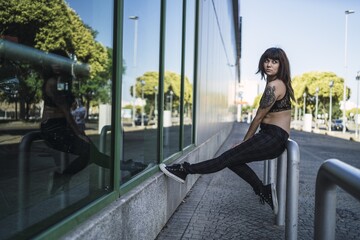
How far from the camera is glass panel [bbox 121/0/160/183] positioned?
3.87m

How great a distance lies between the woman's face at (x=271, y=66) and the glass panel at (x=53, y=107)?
1874mm

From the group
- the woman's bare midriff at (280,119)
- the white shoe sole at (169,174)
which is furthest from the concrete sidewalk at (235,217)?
the woman's bare midriff at (280,119)

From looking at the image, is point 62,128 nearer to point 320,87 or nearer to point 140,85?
point 140,85

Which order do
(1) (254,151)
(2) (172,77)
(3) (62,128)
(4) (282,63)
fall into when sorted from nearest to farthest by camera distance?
(3) (62,128) < (1) (254,151) < (4) (282,63) < (2) (172,77)

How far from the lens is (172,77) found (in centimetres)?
597

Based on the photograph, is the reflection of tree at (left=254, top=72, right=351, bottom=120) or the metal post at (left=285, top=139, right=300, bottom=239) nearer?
the metal post at (left=285, top=139, right=300, bottom=239)

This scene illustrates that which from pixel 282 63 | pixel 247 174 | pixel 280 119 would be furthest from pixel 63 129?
pixel 282 63

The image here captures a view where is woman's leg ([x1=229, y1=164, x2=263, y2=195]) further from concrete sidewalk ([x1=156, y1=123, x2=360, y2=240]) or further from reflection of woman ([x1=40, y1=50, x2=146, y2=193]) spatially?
reflection of woman ([x1=40, y1=50, x2=146, y2=193])

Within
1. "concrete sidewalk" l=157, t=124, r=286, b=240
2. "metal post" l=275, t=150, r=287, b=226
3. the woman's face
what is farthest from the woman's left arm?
"concrete sidewalk" l=157, t=124, r=286, b=240

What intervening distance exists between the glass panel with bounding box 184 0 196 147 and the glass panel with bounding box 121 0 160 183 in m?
2.08

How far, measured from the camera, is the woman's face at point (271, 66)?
455 centimetres

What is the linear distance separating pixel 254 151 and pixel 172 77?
6.56 ft

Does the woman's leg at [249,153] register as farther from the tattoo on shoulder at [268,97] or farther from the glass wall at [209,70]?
the glass wall at [209,70]

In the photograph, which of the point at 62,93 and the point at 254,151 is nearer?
the point at 62,93
